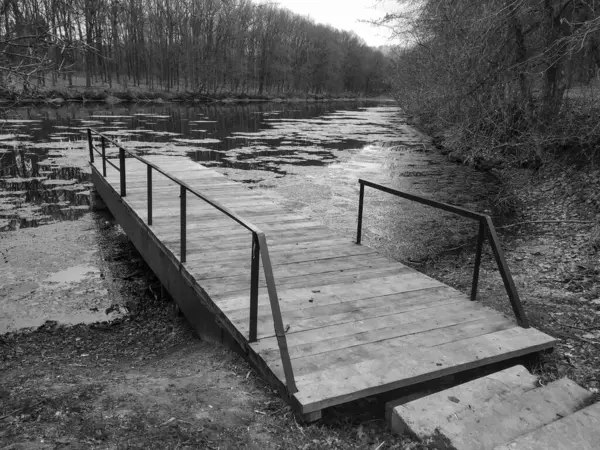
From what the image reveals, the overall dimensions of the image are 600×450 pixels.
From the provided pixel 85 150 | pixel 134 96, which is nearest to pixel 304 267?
pixel 85 150

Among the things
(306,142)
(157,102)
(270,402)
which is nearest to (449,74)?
(270,402)

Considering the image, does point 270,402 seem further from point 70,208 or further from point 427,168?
point 427,168

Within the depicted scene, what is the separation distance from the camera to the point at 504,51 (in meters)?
11.0

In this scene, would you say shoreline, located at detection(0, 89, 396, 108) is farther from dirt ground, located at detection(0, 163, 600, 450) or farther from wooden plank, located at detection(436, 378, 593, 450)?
wooden plank, located at detection(436, 378, 593, 450)

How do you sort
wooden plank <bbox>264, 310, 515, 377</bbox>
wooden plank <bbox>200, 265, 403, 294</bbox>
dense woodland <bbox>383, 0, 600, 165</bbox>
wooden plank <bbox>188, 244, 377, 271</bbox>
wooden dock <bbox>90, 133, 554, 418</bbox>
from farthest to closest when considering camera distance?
dense woodland <bbox>383, 0, 600, 165</bbox> < wooden plank <bbox>188, 244, 377, 271</bbox> < wooden plank <bbox>200, 265, 403, 294</bbox> < wooden plank <bbox>264, 310, 515, 377</bbox> < wooden dock <bbox>90, 133, 554, 418</bbox>

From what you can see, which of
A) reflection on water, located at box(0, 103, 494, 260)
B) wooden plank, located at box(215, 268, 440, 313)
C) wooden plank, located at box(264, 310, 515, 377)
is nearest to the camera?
wooden plank, located at box(264, 310, 515, 377)

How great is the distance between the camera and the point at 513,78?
11.1m

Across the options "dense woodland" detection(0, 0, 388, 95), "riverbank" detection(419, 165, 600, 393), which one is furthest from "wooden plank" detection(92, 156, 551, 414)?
"dense woodland" detection(0, 0, 388, 95)

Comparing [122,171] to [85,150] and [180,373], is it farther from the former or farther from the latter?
[85,150]

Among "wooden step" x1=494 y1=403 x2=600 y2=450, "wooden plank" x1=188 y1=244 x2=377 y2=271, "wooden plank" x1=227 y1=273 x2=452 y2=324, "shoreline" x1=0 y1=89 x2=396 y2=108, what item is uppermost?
"shoreline" x1=0 y1=89 x2=396 y2=108

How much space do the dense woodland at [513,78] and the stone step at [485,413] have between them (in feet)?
25.9

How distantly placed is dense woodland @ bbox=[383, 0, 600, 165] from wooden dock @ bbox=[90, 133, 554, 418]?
623 cm

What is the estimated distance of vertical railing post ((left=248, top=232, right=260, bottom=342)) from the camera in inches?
138

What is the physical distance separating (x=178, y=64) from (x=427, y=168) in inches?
2331
